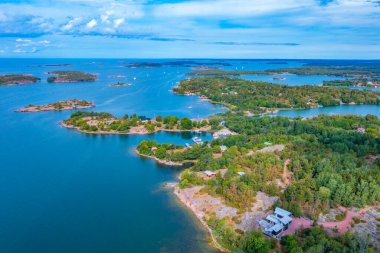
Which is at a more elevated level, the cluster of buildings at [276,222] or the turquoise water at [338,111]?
the turquoise water at [338,111]

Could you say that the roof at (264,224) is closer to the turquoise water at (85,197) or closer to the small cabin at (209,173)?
the turquoise water at (85,197)

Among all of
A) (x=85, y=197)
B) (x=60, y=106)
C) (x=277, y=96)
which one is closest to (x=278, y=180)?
(x=85, y=197)

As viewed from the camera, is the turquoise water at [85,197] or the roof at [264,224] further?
the turquoise water at [85,197]

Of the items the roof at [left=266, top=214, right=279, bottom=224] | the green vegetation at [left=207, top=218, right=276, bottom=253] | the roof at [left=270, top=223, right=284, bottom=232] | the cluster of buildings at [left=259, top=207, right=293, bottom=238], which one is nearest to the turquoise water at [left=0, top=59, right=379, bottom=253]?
the green vegetation at [left=207, top=218, right=276, bottom=253]

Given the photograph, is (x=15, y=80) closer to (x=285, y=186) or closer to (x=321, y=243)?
(x=285, y=186)

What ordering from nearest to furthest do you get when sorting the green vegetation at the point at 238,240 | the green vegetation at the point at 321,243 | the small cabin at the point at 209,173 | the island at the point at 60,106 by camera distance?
the green vegetation at the point at 321,243 → the green vegetation at the point at 238,240 → the small cabin at the point at 209,173 → the island at the point at 60,106

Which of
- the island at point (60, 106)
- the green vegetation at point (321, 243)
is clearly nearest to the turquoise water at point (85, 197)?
the green vegetation at point (321, 243)
